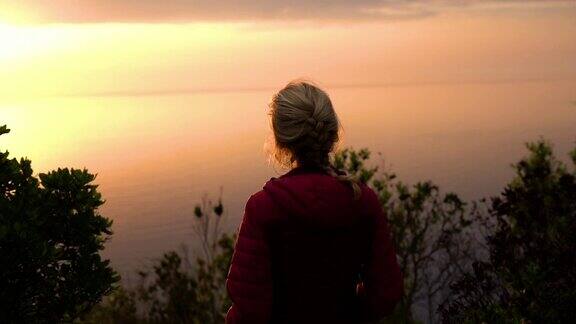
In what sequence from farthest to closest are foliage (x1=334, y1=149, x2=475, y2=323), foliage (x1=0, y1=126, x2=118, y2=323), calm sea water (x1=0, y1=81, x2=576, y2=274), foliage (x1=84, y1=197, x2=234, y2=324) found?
calm sea water (x1=0, y1=81, x2=576, y2=274), foliage (x1=334, y1=149, x2=475, y2=323), foliage (x1=84, y1=197, x2=234, y2=324), foliage (x1=0, y1=126, x2=118, y2=323)

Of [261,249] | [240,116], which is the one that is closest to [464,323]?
[261,249]

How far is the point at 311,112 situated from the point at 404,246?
7.78 meters

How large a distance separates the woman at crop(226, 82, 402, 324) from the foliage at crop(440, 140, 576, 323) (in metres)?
2.32

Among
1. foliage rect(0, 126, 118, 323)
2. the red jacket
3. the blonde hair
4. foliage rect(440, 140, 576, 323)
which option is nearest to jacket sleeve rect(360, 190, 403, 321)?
the red jacket

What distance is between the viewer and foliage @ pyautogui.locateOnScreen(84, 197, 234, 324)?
1037 centimetres

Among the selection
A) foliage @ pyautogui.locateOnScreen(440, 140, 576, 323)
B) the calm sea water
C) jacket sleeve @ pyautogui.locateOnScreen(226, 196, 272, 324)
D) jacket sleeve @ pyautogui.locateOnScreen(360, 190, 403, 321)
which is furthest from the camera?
the calm sea water

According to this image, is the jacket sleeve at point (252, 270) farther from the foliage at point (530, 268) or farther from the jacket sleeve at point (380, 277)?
the foliage at point (530, 268)

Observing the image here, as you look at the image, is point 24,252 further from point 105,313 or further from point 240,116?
point 240,116

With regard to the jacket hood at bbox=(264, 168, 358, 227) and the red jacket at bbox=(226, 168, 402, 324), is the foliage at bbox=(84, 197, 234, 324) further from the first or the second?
the jacket hood at bbox=(264, 168, 358, 227)

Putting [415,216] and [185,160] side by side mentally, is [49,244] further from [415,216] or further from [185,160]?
[185,160]

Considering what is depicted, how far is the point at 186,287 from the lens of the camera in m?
10.8

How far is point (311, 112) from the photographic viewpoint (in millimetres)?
3912

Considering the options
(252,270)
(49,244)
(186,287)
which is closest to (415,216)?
(186,287)

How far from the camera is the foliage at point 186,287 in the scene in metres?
10.4
